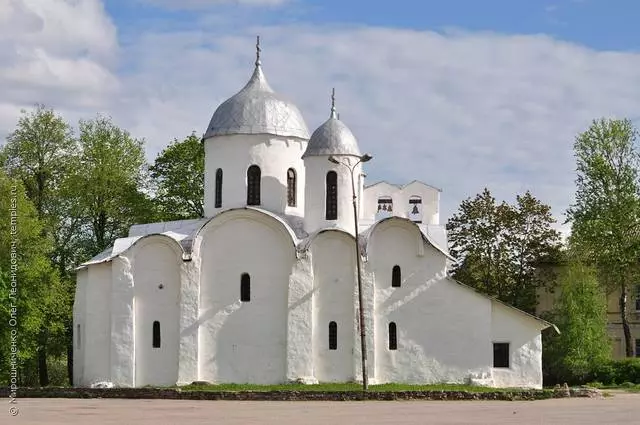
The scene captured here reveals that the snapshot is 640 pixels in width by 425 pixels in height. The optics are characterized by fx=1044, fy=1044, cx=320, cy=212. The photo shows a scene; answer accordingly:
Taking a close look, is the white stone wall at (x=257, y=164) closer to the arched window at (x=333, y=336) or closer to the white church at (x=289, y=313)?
the white church at (x=289, y=313)

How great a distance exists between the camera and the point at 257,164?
41719 millimetres

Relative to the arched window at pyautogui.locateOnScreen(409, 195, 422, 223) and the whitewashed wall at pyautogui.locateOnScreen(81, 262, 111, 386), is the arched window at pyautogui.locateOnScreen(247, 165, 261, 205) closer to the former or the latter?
the whitewashed wall at pyautogui.locateOnScreen(81, 262, 111, 386)

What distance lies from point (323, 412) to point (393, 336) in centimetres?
1274

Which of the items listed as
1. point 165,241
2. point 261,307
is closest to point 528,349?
point 261,307

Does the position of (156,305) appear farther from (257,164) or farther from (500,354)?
(500,354)

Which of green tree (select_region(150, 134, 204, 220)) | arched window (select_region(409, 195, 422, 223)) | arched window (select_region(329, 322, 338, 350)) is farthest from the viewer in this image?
green tree (select_region(150, 134, 204, 220))

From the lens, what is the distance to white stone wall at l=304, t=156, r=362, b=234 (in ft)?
132

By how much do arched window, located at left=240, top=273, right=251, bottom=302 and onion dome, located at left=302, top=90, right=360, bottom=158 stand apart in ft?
17.3

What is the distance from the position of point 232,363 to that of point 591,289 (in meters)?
17.3

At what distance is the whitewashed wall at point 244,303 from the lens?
3872cm

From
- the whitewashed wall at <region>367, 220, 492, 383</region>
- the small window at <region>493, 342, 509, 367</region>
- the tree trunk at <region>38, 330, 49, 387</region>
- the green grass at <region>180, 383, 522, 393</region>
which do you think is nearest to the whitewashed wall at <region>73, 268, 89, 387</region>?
the green grass at <region>180, 383, 522, 393</region>

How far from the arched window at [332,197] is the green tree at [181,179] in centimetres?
1483

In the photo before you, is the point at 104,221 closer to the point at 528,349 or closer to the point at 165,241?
the point at 165,241

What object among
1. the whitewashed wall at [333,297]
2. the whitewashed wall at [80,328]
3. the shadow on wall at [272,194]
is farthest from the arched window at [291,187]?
the whitewashed wall at [80,328]
